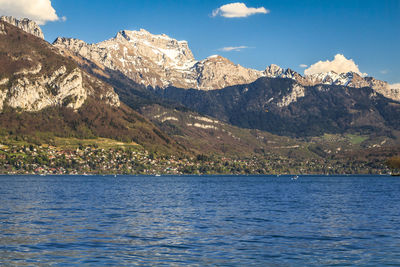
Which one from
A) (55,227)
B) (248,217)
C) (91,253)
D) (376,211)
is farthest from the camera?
(376,211)

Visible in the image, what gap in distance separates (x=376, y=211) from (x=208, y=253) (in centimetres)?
5445

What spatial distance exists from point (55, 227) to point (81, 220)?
8.28 meters

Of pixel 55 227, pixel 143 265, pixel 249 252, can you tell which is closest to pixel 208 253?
pixel 249 252

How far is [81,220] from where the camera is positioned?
228 feet

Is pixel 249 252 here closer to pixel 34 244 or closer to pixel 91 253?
pixel 91 253

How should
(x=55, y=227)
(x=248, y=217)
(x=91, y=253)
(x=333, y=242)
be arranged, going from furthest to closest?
1. (x=248, y=217)
2. (x=55, y=227)
3. (x=333, y=242)
4. (x=91, y=253)

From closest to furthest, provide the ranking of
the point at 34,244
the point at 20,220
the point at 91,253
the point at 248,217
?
the point at 91,253 → the point at 34,244 → the point at 20,220 → the point at 248,217

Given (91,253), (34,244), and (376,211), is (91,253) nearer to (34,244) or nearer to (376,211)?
(34,244)

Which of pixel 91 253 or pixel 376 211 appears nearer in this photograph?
pixel 91 253

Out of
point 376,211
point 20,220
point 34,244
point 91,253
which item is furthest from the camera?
point 376,211

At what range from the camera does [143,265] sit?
39.0m

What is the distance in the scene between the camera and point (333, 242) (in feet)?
170

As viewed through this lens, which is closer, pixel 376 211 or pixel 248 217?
pixel 248 217

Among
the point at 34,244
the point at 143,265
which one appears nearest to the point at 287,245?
the point at 143,265
